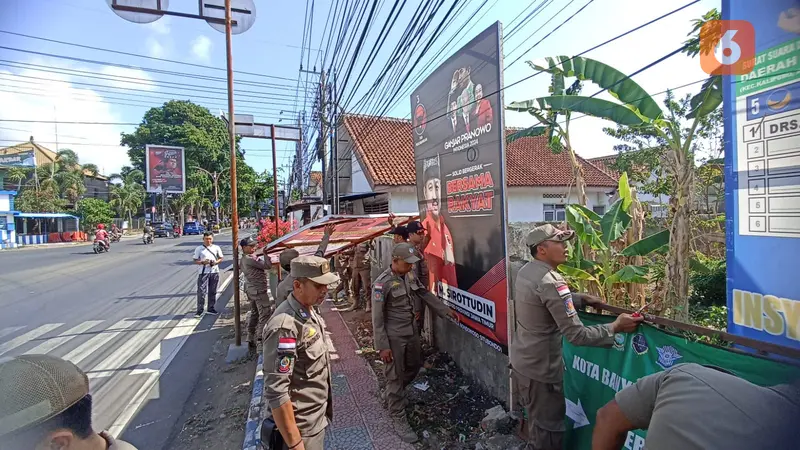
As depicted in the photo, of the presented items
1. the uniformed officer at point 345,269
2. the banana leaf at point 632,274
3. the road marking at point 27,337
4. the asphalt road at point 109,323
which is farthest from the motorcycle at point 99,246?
the banana leaf at point 632,274

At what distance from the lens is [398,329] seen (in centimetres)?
387

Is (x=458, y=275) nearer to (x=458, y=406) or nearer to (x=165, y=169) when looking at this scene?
(x=458, y=406)

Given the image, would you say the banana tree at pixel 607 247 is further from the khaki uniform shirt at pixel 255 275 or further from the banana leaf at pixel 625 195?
the khaki uniform shirt at pixel 255 275

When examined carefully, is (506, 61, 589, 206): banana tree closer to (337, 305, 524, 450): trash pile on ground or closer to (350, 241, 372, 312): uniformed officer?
(337, 305, 524, 450): trash pile on ground

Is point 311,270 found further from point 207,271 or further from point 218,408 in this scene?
point 207,271

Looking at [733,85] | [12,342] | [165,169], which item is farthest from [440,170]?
[165,169]

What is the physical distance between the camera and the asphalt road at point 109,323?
17.7ft

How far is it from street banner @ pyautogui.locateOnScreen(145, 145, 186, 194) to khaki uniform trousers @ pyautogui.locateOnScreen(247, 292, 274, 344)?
105 ft

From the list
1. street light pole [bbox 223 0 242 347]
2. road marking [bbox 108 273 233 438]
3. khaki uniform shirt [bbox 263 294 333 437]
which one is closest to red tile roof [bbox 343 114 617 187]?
street light pole [bbox 223 0 242 347]

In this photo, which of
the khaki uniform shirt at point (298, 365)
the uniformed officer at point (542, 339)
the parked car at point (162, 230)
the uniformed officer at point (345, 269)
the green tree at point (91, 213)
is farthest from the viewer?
the parked car at point (162, 230)

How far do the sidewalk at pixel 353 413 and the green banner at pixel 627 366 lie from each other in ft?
5.09

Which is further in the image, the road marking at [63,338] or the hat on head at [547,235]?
the road marking at [63,338]

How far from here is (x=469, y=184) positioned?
3.95 m

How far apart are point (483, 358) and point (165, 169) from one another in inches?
1515
